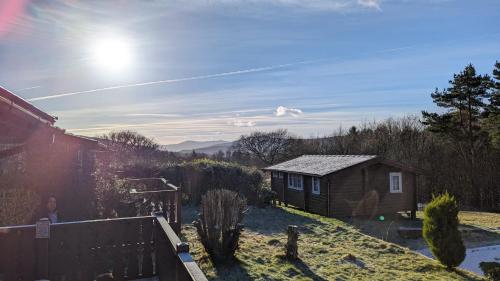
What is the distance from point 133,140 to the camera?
46.4 metres

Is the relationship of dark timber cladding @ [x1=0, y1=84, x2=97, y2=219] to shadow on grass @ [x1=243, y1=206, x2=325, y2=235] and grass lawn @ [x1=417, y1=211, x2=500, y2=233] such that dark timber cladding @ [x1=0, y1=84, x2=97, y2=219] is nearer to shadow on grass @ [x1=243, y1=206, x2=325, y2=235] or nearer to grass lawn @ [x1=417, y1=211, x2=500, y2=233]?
shadow on grass @ [x1=243, y1=206, x2=325, y2=235]

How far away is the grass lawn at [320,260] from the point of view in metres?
8.90

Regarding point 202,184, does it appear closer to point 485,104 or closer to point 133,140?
point 485,104

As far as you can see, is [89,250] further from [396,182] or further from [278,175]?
[278,175]

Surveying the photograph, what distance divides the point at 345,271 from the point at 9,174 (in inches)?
321

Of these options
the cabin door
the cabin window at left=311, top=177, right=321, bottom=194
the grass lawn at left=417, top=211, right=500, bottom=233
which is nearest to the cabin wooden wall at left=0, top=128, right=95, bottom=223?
the cabin window at left=311, top=177, right=321, bottom=194

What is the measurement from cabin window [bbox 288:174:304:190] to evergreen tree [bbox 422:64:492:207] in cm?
1298

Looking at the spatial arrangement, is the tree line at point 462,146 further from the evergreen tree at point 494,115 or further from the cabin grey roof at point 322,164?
the cabin grey roof at point 322,164

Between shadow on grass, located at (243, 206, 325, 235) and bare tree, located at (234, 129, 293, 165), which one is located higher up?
bare tree, located at (234, 129, 293, 165)

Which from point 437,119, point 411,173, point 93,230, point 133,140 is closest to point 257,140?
point 133,140

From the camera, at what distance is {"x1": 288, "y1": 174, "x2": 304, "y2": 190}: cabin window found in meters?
22.7

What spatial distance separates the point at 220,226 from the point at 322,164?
13.6m

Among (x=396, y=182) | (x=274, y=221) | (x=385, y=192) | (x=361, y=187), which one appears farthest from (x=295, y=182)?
(x=274, y=221)

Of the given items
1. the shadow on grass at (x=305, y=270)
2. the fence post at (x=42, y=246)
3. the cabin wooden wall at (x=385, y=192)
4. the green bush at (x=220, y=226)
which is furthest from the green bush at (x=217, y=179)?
the fence post at (x=42, y=246)
